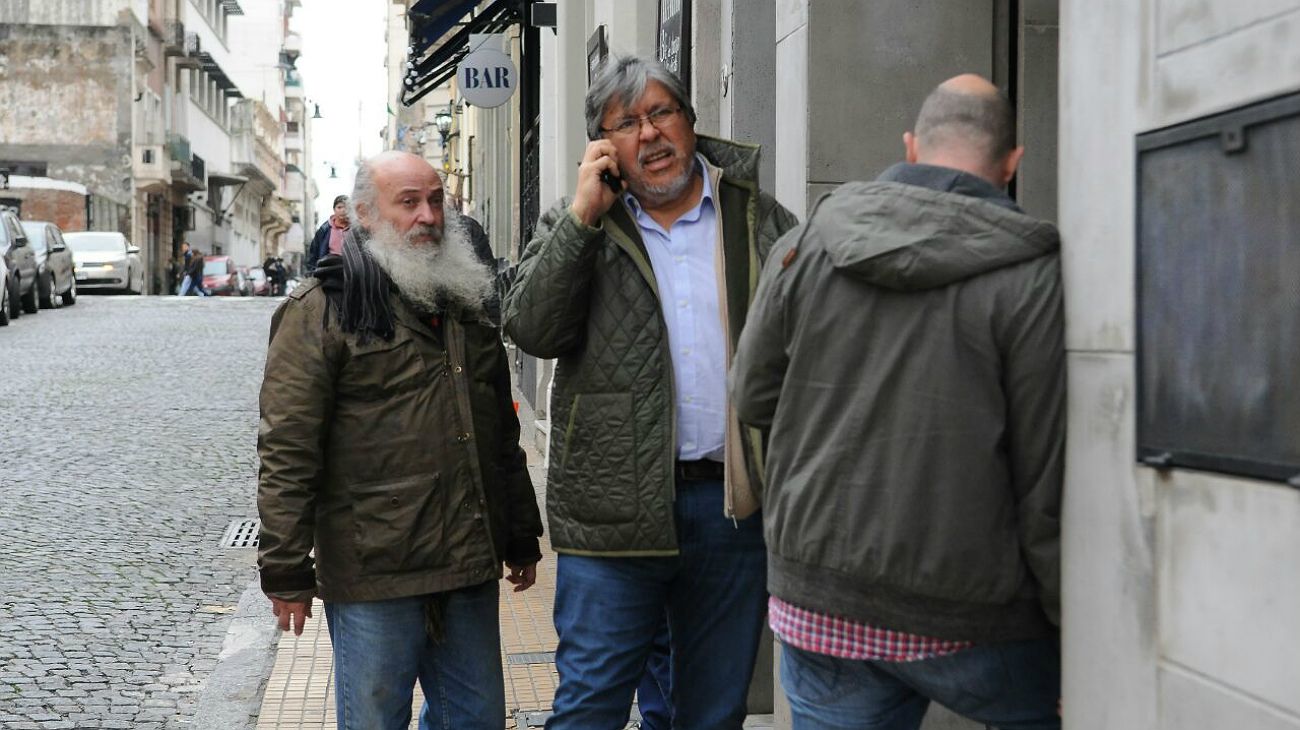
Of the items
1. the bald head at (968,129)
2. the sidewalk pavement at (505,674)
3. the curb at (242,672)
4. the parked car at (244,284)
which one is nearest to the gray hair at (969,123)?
the bald head at (968,129)

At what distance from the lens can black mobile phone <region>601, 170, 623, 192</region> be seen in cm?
381

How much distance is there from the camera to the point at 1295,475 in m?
2.15

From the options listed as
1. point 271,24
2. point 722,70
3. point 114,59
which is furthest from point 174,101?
point 722,70

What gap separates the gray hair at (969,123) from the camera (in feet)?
9.16

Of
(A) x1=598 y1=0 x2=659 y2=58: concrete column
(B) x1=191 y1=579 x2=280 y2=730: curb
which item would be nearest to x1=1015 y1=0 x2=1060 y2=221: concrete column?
(B) x1=191 y1=579 x2=280 y2=730: curb

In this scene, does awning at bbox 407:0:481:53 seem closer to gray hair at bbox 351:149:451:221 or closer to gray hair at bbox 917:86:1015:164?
gray hair at bbox 351:149:451:221

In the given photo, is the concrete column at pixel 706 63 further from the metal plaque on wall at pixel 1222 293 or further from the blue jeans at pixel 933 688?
the metal plaque on wall at pixel 1222 293

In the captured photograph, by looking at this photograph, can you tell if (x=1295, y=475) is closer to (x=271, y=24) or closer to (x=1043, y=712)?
(x=1043, y=712)

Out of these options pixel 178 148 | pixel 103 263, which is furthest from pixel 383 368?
pixel 178 148

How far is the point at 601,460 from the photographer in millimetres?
3793

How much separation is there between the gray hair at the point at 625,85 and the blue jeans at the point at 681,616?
86 centimetres

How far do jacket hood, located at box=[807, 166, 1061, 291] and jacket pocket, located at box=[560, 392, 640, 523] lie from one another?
112 cm

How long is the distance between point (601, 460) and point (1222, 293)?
1.76 m

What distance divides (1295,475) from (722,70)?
4.35 metres
